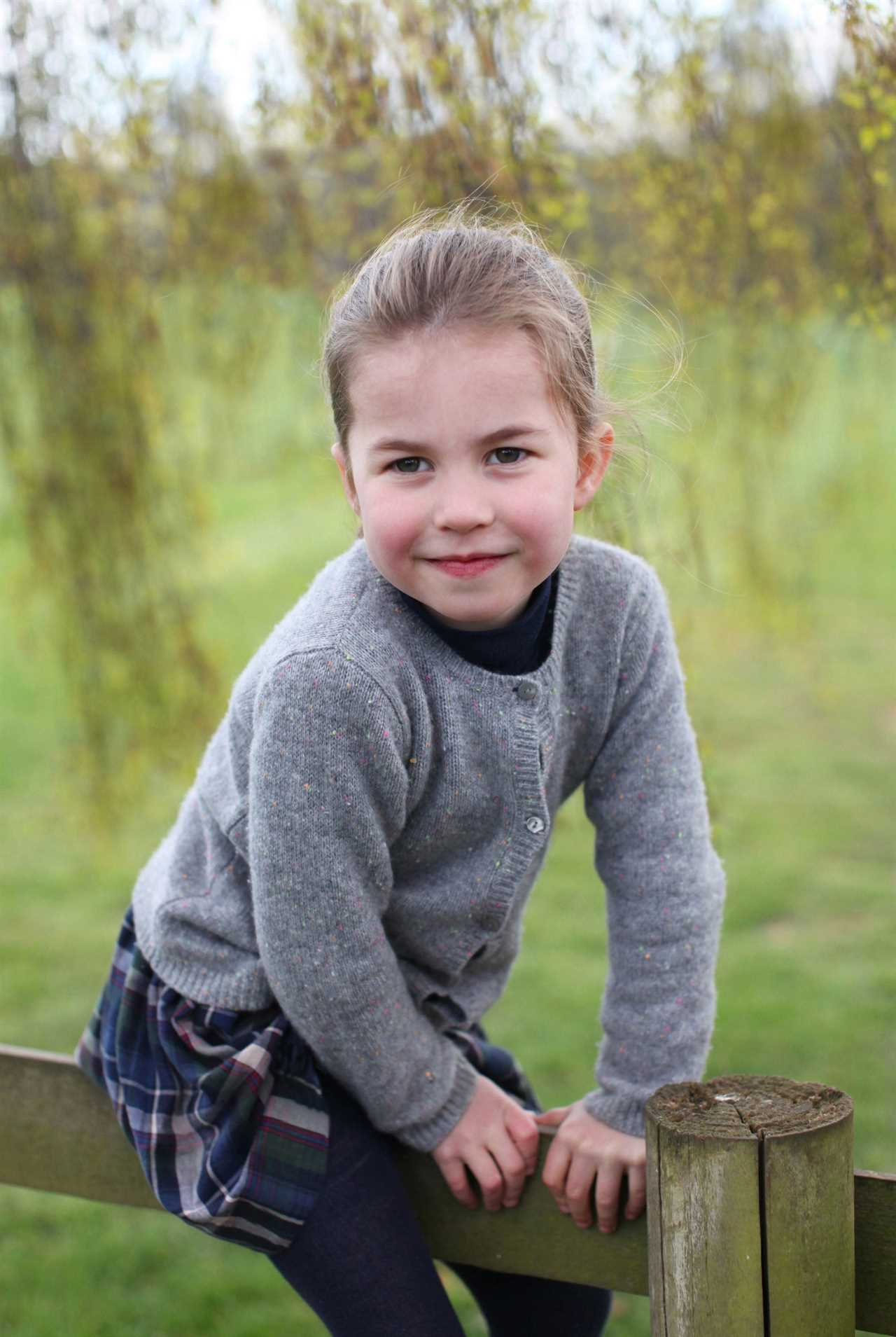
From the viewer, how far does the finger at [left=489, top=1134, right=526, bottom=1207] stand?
139 centimetres

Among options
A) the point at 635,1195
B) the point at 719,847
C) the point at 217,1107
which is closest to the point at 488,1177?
the point at 635,1195

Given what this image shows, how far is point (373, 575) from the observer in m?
1.44

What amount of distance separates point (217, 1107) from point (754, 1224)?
546 millimetres

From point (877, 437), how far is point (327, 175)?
261 cm

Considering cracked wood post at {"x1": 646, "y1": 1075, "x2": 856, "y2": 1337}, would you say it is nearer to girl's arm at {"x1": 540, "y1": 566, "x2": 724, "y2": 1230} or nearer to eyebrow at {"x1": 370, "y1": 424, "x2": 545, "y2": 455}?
girl's arm at {"x1": 540, "y1": 566, "x2": 724, "y2": 1230}

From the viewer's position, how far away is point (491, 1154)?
140cm

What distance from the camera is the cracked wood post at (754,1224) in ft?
3.76

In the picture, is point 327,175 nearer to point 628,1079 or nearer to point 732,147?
point 732,147

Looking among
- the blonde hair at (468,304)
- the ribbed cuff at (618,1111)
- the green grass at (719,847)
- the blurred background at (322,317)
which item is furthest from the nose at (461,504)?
the ribbed cuff at (618,1111)

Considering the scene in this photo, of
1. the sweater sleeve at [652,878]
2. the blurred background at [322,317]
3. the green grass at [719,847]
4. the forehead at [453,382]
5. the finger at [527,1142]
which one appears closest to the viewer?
the forehead at [453,382]

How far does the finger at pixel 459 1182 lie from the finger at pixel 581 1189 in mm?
104

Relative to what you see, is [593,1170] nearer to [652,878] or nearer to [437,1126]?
[437,1126]

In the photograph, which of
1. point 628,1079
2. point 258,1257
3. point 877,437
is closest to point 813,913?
point 877,437

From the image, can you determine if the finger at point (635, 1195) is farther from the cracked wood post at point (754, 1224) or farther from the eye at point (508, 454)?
the eye at point (508, 454)
